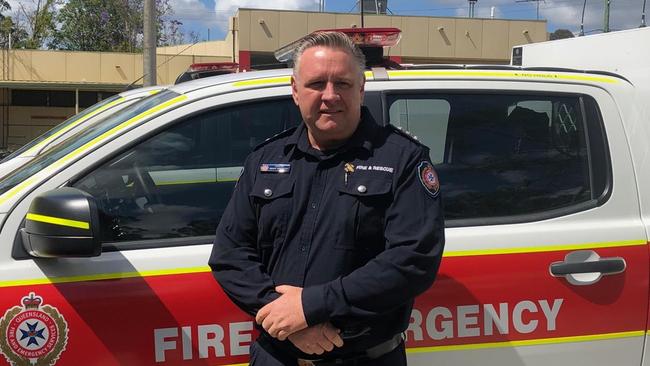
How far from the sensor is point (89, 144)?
2.18 m

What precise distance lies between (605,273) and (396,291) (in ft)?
3.59

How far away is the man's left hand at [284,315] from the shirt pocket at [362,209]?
0.18 m

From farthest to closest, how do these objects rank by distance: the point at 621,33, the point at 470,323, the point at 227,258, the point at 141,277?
1. the point at 621,33
2. the point at 470,323
3. the point at 141,277
4. the point at 227,258

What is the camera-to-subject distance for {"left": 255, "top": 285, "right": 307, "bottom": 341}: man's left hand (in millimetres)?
1621

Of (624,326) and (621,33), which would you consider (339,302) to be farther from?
(621,33)

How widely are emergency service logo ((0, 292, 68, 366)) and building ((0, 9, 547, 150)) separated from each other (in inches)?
822

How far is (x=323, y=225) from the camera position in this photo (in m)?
1.70

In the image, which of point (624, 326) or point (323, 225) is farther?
point (624, 326)

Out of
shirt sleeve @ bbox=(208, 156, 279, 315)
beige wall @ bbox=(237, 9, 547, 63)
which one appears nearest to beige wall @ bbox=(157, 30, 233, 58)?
beige wall @ bbox=(237, 9, 547, 63)

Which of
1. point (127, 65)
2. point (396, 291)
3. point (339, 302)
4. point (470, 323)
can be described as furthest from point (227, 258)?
point (127, 65)

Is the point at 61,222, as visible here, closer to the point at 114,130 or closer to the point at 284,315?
the point at 114,130

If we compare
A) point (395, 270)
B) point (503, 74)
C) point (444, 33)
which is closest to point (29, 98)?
point (444, 33)

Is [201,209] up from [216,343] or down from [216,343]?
up

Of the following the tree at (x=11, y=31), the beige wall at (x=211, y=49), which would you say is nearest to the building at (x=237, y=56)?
the beige wall at (x=211, y=49)
